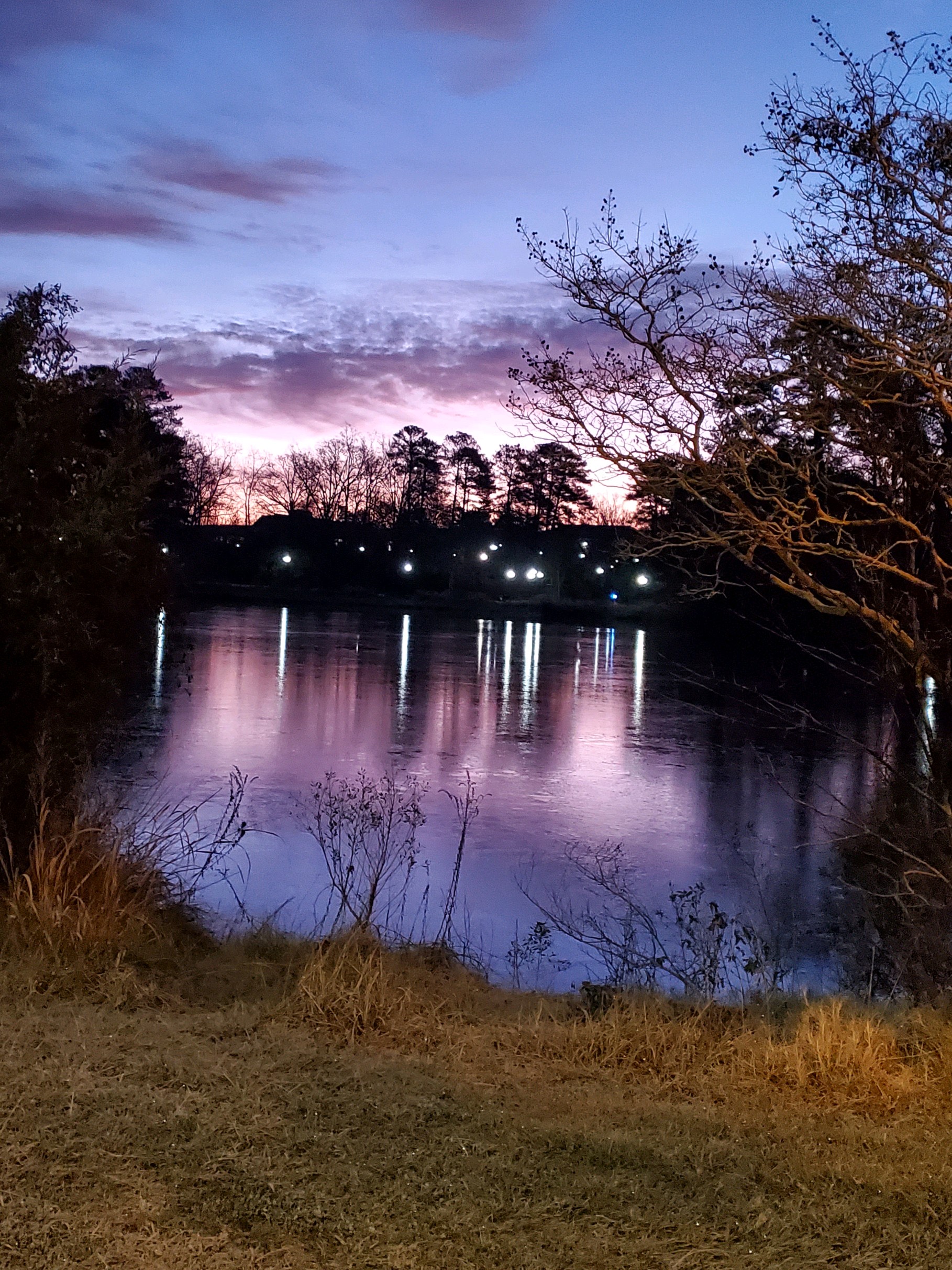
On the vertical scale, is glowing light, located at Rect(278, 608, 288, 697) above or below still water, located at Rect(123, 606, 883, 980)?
above

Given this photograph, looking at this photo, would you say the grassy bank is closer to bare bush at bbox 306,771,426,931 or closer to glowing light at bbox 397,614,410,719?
bare bush at bbox 306,771,426,931

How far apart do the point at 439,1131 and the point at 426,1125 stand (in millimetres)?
64

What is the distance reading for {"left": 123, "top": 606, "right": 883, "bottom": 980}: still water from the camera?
11.7 m

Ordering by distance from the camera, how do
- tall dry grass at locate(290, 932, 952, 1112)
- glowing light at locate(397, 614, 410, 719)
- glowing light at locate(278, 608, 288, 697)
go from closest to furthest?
tall dry grass at locate(290, 932, 952, 1112) < glowing light at locate(397, 614, 410, 719) < glowing light at locate(278, 608, 288, 697)

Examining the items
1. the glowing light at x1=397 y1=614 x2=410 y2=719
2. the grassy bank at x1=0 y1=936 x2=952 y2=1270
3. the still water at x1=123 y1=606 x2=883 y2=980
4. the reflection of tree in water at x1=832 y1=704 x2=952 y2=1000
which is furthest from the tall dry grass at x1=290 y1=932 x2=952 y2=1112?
the glowing light at x1=397 y1=614 x2=410 y2=719

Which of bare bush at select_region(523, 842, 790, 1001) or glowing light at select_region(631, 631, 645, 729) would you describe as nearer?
bare bush at select_region(523, 842, 790, 1001)

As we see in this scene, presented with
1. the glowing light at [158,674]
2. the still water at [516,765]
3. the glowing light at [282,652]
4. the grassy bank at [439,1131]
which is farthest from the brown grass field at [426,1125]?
the glowing light at [282,652]

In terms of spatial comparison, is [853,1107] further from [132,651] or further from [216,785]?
[216,785]

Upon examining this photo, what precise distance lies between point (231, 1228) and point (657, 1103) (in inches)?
74.2

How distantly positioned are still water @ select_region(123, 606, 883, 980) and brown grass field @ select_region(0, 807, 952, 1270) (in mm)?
2680

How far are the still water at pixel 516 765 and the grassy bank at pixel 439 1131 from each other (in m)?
2.62

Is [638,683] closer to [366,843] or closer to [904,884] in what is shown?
[366,843]

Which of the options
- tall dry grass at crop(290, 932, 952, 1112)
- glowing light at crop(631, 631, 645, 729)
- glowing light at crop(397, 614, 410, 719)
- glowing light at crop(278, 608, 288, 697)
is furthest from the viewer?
glowing light at crop(278, 608, 288, 697)

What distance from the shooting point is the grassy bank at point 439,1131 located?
124 inches
